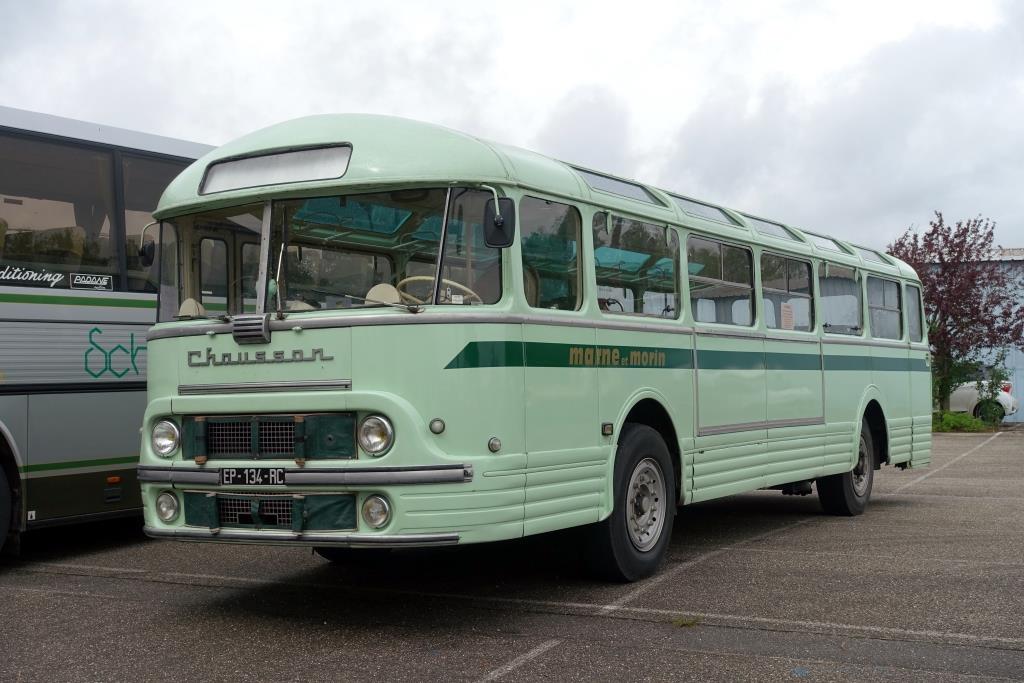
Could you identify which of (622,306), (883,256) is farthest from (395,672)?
(883,256)

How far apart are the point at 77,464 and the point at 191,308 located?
9.99 ft

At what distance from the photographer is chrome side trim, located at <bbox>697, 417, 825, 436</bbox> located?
9094 millimetres

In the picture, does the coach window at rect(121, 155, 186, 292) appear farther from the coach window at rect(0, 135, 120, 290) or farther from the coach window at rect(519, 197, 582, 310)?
the coach window at rect(519, 197, 582, 310)

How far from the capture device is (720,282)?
9492mm

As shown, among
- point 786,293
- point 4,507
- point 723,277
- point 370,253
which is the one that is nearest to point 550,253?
point 370,253

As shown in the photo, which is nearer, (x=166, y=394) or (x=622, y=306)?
(x=166, y=394)

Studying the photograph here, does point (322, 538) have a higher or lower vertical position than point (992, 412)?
higher

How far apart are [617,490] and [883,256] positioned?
24.3 feet

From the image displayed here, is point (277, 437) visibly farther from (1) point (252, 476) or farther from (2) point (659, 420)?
(2) point (659, 420)

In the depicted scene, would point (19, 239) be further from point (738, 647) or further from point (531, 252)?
point (738, 647)

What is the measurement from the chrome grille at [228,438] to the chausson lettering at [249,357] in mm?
353

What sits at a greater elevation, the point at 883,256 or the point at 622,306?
the point at 883,256

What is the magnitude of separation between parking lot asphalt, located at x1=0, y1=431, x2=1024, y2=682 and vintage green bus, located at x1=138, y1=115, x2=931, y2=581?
55 centimetres

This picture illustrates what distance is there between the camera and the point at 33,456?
9297mm
